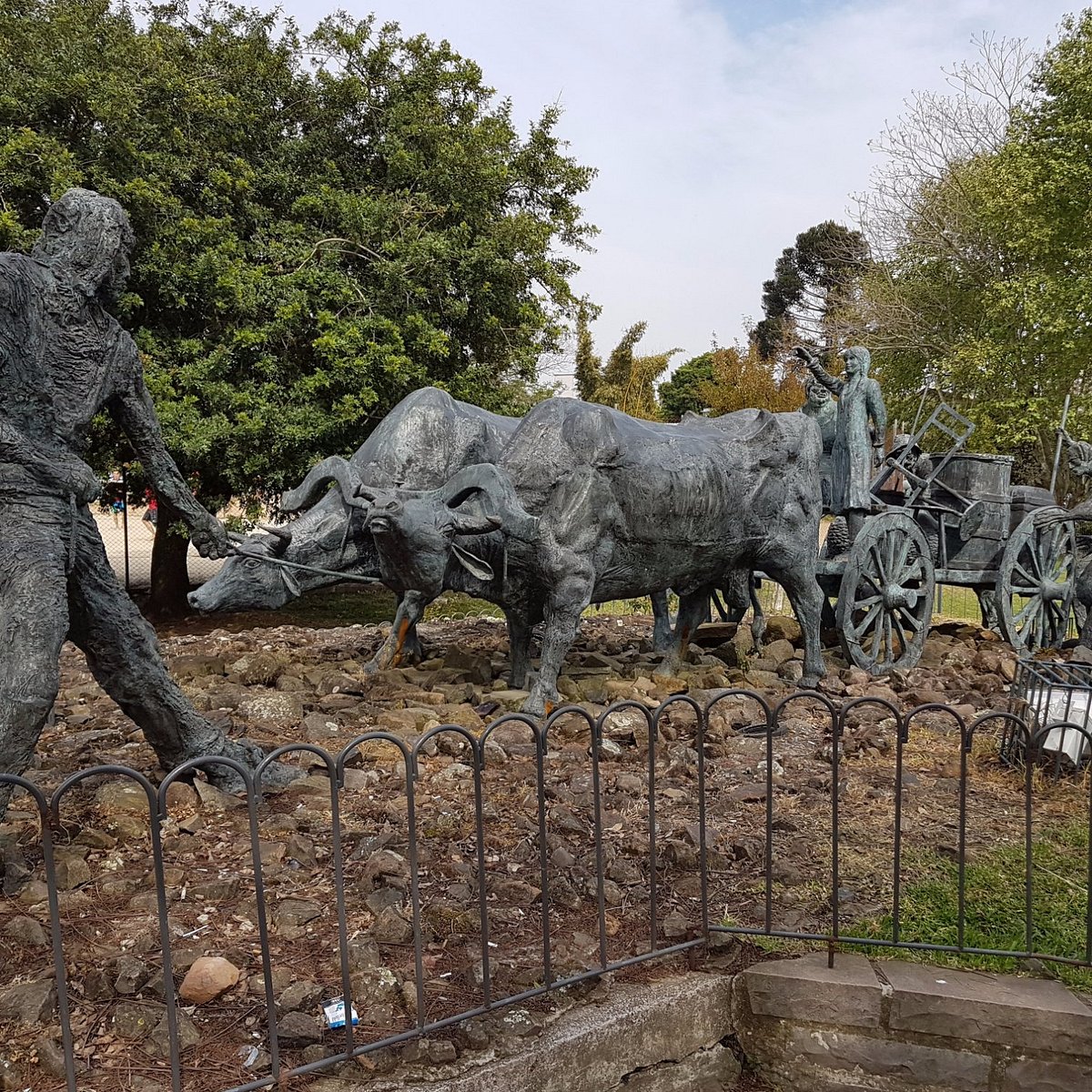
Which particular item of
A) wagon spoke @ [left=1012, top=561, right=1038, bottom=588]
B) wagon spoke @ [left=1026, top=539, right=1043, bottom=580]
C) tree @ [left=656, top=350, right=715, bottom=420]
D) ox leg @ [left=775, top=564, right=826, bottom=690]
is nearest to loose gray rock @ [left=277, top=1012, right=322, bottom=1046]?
ox leg @ [left=775, top=564, right=826, bottom=690]

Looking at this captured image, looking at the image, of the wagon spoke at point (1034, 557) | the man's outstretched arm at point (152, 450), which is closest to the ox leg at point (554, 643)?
the man's outstretched arm at point (152, 450)

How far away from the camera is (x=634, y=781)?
473 cm

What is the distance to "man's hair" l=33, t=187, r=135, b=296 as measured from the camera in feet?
11.8

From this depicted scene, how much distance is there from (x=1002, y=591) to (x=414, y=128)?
29.5 ft

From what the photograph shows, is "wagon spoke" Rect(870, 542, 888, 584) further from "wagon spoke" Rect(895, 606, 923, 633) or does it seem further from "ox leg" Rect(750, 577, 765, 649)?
"ox leg" Rect(750, 577, 765, 649)

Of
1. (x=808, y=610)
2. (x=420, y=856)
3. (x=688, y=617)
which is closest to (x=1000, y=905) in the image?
(x=420, y=856)

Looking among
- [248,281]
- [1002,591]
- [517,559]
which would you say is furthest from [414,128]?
[1002,591]

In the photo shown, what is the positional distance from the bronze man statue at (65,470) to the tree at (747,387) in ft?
67.7

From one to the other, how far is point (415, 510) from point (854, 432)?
4.49 meters

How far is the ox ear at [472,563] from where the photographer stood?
582cm

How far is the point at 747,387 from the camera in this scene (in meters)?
24.4

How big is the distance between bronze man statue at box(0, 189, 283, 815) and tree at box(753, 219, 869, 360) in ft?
81.7

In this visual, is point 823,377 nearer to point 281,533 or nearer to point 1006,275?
point 281,533

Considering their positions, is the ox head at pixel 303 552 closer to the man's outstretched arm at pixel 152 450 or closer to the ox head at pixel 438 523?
the ox head at pixel 438 523
